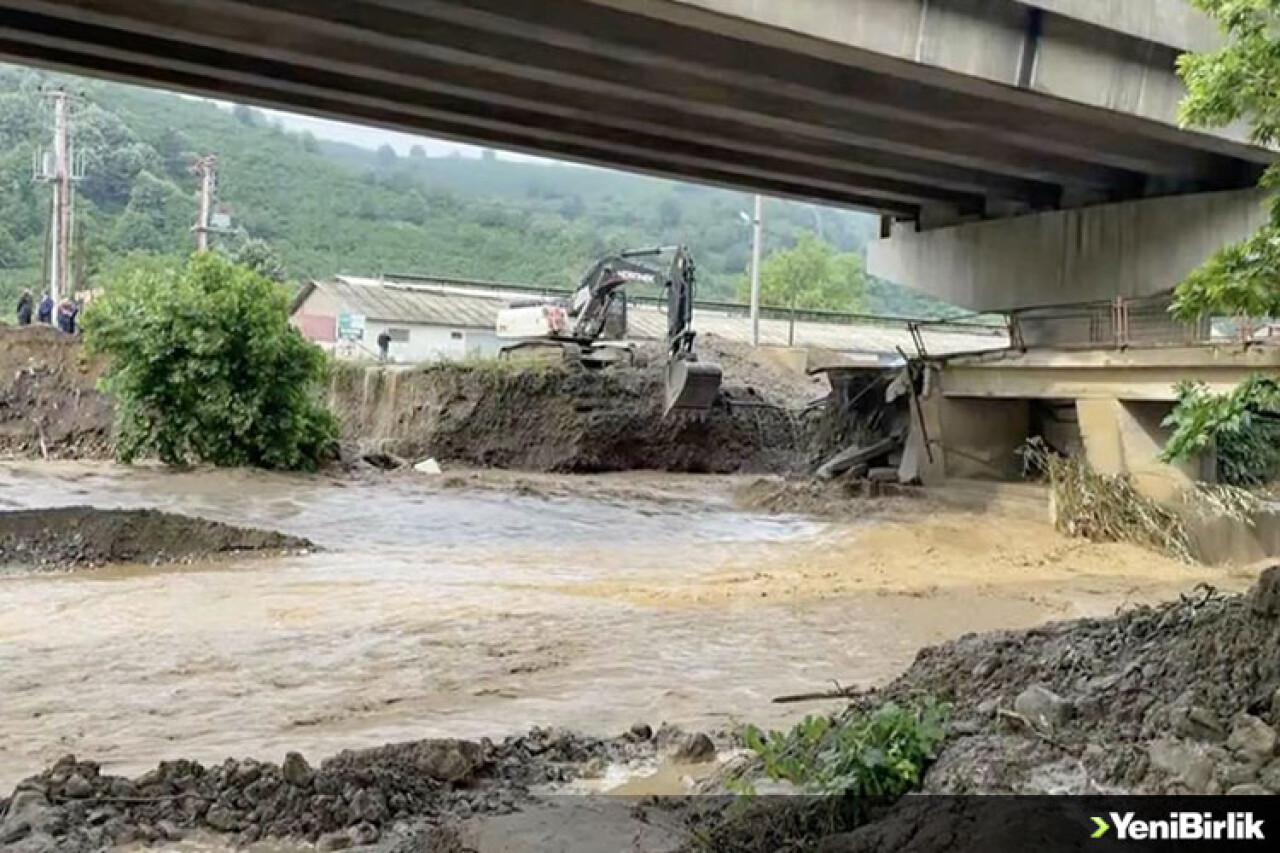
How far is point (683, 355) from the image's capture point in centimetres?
2378

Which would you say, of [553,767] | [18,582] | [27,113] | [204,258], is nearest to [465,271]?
[27,113]

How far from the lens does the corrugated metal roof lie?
4459cm

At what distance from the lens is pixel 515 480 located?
23.2m

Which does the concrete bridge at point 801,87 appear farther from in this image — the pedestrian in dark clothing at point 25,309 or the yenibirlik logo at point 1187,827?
the pedestrian in dark clothing at point 25,309

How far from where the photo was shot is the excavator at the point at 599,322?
24.1 metres

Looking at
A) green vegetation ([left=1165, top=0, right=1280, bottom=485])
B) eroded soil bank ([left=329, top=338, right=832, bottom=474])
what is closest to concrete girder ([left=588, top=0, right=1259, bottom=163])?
green vegetation ([left=1165, top=0, right=1280, bottom=485])

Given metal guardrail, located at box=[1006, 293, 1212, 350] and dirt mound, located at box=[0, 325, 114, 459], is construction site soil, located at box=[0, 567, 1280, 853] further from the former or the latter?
dirt mound, located at box=[0, 325, 114, 459]

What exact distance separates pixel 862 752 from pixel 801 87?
11.7 m

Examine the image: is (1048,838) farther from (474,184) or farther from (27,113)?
(474,184)

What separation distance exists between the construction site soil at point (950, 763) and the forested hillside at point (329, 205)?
41164mm

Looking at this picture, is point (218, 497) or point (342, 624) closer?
point (342, 624)

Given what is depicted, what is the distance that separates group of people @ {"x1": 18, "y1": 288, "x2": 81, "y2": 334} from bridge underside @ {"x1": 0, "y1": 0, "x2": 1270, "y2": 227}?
56.0ft

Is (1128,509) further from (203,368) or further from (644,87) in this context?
(203,368)

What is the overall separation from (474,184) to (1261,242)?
102330mm
